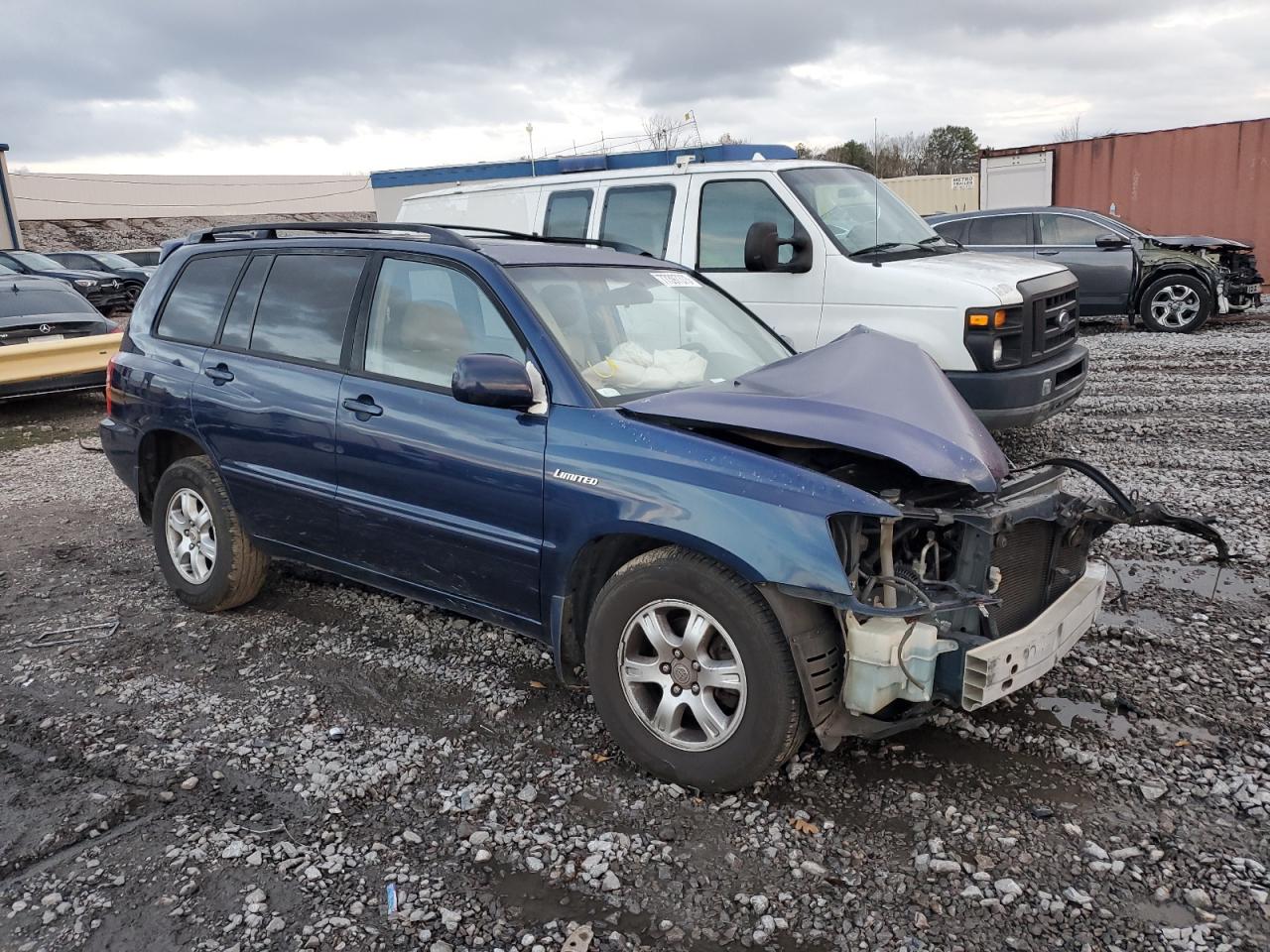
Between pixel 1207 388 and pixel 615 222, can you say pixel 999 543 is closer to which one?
pixel 615 222

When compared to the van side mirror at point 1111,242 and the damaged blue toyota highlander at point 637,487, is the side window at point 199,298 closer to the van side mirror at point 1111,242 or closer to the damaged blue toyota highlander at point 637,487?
the damaged blue toyota highlander at point 637,487

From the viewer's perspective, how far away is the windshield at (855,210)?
23.2 ft

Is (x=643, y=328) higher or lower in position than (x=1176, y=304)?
higher

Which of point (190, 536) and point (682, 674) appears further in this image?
point (190, 536)

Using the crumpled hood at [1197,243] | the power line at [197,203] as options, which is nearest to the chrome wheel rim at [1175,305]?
the crumpled hood at [1197,243]

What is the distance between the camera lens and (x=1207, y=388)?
959cm

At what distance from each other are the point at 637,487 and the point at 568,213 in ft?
17.6

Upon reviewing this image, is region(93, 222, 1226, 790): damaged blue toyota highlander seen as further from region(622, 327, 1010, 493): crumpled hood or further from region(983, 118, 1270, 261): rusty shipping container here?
region(983, 118, 1270, 261): rusty shipping container

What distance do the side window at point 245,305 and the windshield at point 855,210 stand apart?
3.94 meters

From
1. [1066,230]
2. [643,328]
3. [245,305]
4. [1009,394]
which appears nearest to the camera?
[643,328]

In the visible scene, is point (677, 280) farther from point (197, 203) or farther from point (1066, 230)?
point (197, 203)

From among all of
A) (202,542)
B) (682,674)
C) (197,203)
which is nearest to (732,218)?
(202,542)

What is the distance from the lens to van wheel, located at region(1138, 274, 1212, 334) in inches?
508

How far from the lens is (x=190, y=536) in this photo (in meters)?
4.96
